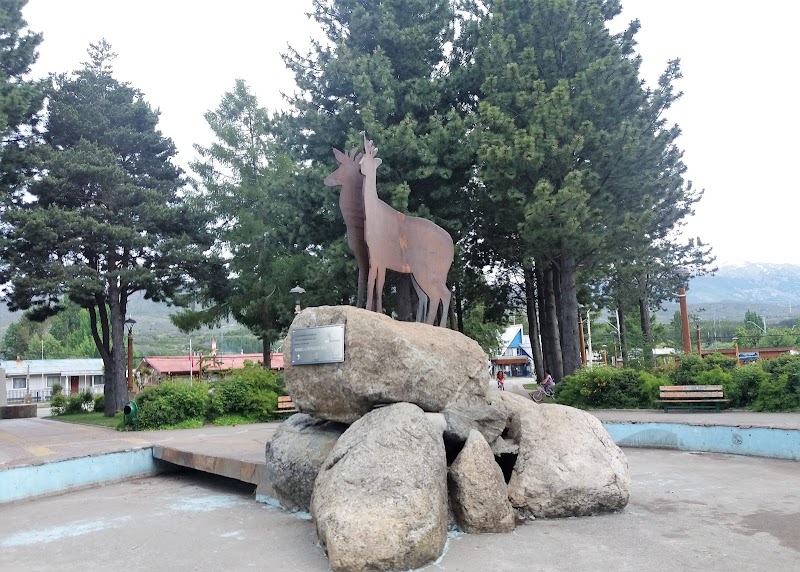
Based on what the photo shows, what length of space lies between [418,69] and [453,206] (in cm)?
452

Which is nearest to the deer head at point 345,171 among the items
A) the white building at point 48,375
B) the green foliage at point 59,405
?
the green foliage at point 59,405

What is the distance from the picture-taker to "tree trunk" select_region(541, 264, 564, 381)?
69.9 ft

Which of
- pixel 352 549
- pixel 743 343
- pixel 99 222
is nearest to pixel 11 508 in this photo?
pixel 352 549

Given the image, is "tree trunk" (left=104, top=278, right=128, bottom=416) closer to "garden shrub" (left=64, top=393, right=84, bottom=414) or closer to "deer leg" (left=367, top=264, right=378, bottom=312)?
"garden shrub" (left=64, top=393, right=84, bottom=414)

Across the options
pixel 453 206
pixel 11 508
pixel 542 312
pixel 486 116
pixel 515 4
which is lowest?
pixel 11 508

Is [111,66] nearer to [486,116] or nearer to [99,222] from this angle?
[99,222]

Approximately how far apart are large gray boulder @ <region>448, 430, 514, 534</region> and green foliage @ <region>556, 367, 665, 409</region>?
11.6 m

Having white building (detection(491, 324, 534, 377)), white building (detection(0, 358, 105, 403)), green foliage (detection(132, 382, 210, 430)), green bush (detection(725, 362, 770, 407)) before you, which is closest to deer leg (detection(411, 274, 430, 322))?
green foliage (detection(132, 382, 210, 430))

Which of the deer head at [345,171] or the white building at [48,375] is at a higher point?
the deer head at [345,171]

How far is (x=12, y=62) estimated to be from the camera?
18.2 metres

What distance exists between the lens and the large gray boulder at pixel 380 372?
6949 mm

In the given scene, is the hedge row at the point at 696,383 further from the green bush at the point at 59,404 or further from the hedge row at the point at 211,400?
the green bush at the point at 59,404

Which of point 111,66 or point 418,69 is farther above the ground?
point 111,66

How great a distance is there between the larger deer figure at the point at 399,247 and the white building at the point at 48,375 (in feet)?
164
